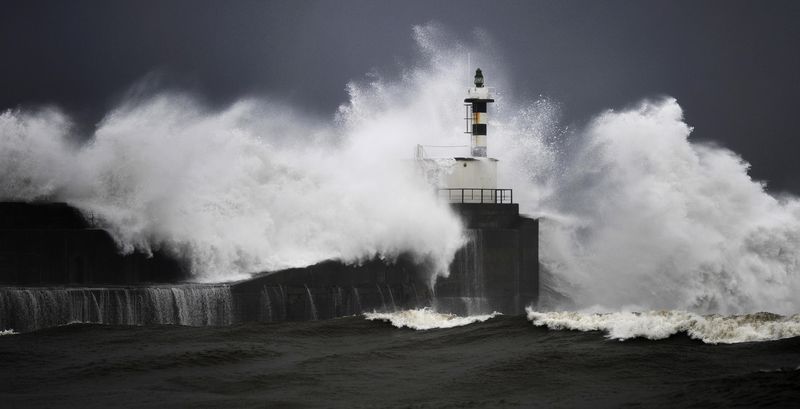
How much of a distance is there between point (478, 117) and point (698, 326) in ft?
45.3

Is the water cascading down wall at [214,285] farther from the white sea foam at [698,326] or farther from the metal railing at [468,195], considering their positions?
the white sea foam at [698,326]

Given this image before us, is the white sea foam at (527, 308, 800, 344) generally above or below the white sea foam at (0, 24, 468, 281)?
below

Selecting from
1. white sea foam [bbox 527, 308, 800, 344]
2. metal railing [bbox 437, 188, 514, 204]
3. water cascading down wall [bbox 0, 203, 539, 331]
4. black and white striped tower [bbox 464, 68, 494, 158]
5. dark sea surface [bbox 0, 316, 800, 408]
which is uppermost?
black and white striped tower [bbox 464, 68, 494, 158]

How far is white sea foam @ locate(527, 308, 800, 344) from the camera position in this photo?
1844 centimetres

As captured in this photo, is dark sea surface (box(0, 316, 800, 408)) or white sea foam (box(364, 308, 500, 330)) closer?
dark sea surface (box(0, 316, 800, 408))

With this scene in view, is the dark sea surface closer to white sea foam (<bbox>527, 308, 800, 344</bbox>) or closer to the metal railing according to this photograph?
white sea foam (<bbox>527, 308, 800, 344</bbox>)

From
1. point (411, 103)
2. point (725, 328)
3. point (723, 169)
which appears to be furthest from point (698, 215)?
point (725, 328)

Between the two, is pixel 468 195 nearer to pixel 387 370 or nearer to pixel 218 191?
pixel 218 191

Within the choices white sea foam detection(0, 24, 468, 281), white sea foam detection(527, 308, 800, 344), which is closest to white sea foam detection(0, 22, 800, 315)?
white sea foam detection(0, 24, 468, 281)

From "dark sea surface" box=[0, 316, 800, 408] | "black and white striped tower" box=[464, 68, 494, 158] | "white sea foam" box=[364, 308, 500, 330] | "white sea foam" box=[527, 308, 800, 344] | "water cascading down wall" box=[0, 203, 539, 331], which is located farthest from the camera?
"black and white striped tower" box=[464, 68, 494, 158]

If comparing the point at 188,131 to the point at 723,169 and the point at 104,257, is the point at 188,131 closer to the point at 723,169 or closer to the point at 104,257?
the point at 104,257

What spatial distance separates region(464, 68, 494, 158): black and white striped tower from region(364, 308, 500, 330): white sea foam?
630 cm

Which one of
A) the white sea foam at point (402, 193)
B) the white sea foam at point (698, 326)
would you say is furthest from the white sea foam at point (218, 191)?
the white sea foam at point (698, 326)

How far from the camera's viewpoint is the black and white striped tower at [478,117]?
31.8 metres
